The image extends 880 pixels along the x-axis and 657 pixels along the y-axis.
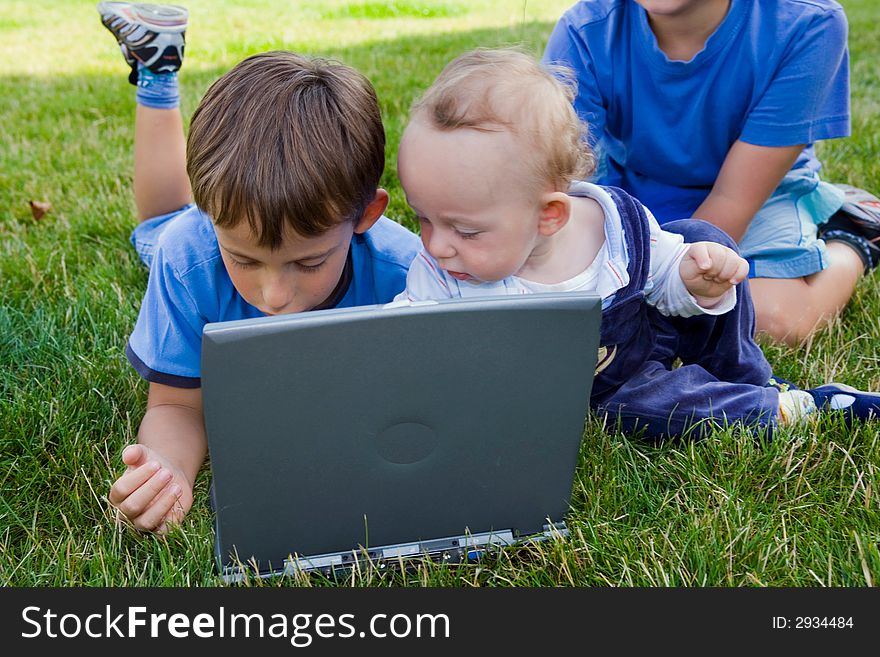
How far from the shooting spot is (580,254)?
5.58 ft

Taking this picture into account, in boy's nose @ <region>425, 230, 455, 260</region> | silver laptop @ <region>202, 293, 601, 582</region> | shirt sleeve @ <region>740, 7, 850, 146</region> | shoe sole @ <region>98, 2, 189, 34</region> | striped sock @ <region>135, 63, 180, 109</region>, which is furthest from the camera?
striped sock @ <region>135, 63, 180, 109</region>

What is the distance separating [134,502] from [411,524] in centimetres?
45

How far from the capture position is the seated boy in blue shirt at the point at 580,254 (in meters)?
1.48

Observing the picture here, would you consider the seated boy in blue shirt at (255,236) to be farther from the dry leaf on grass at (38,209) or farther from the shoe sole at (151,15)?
the dry leaf on grass at (38,209)

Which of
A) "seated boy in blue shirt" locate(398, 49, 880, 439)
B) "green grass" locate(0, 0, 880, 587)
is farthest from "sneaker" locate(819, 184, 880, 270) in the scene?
"seated boy in blue shirt" locate(398, 49, 880, 439)

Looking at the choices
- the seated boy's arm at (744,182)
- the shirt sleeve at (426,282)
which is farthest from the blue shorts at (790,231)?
the shirt sleeve at (426,282)

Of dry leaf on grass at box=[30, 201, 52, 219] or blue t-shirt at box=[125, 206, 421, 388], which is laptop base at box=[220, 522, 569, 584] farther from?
dry leaf on grass at box=[30, 201, 52, 219]

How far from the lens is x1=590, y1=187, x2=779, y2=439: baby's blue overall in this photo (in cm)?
172

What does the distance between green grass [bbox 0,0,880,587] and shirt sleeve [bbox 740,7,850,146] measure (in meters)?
0.49

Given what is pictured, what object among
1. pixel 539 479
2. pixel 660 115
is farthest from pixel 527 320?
pixel 660 115

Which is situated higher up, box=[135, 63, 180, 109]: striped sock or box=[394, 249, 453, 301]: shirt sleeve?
box=[135, 63, 180, 109]: striped sock

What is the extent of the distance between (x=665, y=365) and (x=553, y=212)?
540mm

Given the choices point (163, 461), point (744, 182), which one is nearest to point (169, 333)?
point (163, 461)

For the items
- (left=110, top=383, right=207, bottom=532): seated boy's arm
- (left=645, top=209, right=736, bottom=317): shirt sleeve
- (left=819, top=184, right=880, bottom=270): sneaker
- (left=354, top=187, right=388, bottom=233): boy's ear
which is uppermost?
(left=354, top=187, right=388, bottom=233): boy's ear
